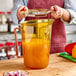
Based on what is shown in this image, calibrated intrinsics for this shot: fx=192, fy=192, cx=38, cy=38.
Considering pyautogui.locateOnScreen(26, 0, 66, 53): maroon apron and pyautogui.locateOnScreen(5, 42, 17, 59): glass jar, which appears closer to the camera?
pyautogui.locateOnScreen(26, 0, 66, 53): maroon apron

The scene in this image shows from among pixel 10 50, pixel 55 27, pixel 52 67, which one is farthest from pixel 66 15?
pixel 10 50

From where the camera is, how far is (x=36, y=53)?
2.47ft

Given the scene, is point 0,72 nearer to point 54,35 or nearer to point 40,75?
point 40,75

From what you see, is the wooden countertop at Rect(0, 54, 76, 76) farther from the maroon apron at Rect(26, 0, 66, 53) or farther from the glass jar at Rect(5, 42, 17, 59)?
the glass jar at Rect(5, 42, 17, 59)

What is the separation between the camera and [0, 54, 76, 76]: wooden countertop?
0.72m

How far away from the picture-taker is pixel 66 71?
2.42 ft

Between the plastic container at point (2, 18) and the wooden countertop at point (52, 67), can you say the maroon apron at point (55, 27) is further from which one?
the plastic container at point (2, 18)

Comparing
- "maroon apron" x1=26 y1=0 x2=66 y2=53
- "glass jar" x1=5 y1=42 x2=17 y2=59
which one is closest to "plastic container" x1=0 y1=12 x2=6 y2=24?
"glass jar" x1=5 y1=42 x2=17 y2=59

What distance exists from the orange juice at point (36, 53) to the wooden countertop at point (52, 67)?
0.02m

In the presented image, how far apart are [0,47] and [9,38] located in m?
0.37

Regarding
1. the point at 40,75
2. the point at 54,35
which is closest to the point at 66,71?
the point at 40,75

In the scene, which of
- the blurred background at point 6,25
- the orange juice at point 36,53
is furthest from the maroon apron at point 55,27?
the blurred background at point 6,25

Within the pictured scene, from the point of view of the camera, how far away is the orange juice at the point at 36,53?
74 centimetres

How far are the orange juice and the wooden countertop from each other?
0.08 feet
